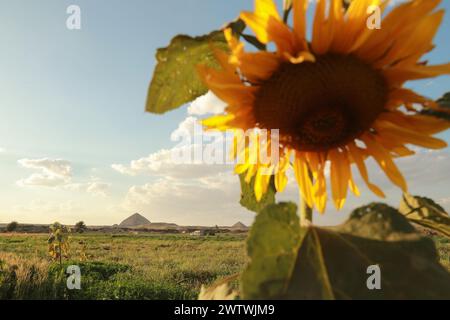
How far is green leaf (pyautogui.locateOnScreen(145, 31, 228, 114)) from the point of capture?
1010 millimetres

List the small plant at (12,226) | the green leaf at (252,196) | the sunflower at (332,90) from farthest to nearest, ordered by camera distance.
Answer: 1. the small plant at (12,226)
2. the green leaf at (252,196)
3. the sunflower at (332,90)

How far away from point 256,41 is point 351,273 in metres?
0.58

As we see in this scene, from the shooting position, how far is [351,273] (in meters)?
A: 0.85

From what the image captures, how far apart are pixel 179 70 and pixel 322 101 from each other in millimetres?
376

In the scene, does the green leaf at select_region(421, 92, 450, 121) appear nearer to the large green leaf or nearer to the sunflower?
the sunflower

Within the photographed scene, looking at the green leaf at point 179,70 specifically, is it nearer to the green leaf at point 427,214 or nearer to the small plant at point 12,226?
the green leaf at point 427,214

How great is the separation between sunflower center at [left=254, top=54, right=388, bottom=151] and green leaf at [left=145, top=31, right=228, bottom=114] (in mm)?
164

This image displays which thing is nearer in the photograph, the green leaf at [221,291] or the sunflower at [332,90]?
the sunflower at [332,90]

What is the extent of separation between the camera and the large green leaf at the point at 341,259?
2.68 ft

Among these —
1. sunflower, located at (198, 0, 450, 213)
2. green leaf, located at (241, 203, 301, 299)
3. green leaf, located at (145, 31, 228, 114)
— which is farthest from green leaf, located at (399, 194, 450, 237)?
green leaf, located at (145, 31, 228, 114)

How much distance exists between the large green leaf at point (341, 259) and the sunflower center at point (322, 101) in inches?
10.6

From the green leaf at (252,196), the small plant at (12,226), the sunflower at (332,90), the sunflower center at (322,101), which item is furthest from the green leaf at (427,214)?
the small plant at (12,226)

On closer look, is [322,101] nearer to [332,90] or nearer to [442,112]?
[332,90]
